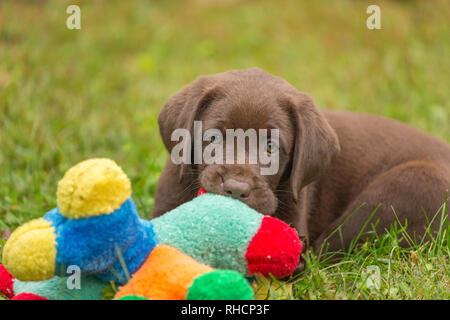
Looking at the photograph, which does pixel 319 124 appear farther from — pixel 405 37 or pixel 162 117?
pixel 405 37

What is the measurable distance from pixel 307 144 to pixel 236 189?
72 centimetres

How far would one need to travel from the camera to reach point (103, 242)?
2.34m

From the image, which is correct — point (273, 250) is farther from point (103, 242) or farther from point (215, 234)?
point (103, 242)

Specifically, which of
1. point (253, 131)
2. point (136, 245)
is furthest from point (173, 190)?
point (136, 245)

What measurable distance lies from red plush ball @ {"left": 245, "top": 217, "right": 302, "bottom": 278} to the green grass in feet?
1.15

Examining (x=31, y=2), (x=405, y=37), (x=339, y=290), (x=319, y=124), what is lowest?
(x=339, y=290)

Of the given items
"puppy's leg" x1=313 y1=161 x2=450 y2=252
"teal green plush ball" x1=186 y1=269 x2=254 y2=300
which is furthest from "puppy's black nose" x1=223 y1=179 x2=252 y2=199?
"puppy's leg" x1=313 y1=161 x2=450 y2=252

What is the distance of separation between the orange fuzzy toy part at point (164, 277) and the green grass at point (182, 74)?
796mm

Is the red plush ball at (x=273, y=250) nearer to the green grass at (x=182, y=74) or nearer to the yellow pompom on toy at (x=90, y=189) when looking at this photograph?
the green grass at (x=182, y=74)

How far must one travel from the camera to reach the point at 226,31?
→ 1002 centimetres

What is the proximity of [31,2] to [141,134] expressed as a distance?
4095 mm

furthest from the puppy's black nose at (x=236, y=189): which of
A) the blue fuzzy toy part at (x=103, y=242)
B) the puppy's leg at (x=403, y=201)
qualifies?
the puppy's leg at (x=403, y=201)

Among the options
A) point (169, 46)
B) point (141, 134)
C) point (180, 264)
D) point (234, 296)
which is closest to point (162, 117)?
point (180, 264)

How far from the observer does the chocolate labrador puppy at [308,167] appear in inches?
133
